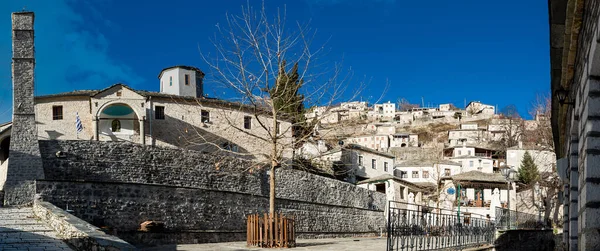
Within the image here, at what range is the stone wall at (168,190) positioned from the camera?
19297 mm

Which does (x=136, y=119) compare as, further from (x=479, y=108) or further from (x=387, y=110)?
(x=479, y=108)

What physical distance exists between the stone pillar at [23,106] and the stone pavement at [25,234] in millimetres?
4669

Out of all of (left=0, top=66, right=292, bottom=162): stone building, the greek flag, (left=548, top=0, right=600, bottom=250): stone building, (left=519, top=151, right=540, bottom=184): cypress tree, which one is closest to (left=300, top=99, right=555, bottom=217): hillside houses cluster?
(left=519, top=151, right=540, bottom=184): cypress tree

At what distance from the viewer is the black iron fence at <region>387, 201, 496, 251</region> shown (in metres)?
12.1

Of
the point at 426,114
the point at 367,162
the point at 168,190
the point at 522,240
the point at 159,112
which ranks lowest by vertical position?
the point at 522,240

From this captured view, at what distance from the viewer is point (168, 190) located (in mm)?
21469

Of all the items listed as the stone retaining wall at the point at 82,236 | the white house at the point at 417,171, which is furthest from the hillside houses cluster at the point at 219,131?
the stone retaining wall at the point at 82,236

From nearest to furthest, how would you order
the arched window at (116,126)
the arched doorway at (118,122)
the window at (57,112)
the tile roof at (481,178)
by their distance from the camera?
the window at (57,112) < the arched doorway at (118,122) < the arched window at (116,126) < the tile roof at (481,178)

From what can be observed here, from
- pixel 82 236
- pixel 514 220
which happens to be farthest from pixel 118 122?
pixel 82 236

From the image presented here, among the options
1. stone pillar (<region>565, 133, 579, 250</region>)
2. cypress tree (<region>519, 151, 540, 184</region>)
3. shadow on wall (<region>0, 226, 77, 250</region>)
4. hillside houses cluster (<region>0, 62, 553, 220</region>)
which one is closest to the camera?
stone pillar (<region>565, 133, 579, 250</region>)

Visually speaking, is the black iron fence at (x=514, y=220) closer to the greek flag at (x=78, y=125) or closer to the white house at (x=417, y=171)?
the greek flag at (x=78, y=125)

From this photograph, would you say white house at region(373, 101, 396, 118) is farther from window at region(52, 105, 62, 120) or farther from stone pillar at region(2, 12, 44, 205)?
stone pillar at region(2, 12, 44, 205)

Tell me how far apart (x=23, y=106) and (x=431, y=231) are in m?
14.2

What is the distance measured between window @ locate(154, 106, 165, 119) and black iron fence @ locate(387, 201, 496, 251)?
2223 cm
